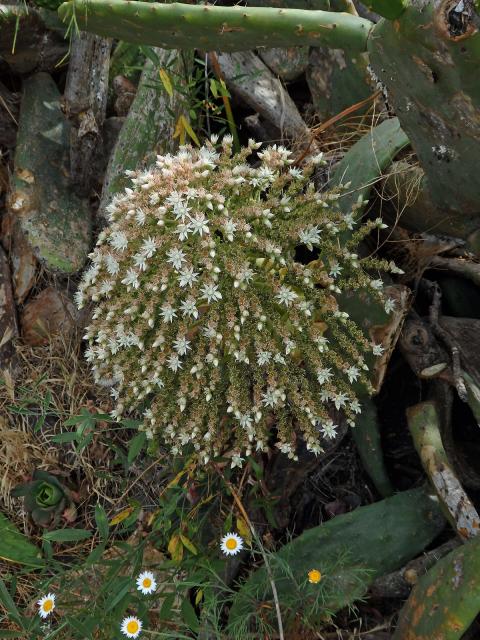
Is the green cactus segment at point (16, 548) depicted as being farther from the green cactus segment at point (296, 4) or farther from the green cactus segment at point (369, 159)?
the green cactus segment at point (296, 4)

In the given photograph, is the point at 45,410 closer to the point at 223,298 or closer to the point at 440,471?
the point at 223,298

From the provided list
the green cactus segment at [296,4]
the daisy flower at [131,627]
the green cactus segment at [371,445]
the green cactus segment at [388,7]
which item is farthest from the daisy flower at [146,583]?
the green cactus segment at [296,4]

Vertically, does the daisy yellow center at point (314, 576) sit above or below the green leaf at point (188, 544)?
above

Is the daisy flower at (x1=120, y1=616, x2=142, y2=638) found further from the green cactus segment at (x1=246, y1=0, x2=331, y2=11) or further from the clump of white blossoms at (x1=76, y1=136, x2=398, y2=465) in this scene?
the green cactus segment at (x1=246, y1=0, x2=331, y2=11)

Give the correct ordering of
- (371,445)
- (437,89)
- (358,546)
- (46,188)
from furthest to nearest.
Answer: (46,188) < (371,445) < (358,546) < (437,89)

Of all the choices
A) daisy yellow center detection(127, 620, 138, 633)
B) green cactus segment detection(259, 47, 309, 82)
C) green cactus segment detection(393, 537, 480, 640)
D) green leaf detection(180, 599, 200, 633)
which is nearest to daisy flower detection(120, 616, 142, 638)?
daisy yellow center detection(127, 620, 138, 633)

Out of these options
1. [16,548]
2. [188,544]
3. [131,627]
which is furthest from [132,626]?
[16,548]
